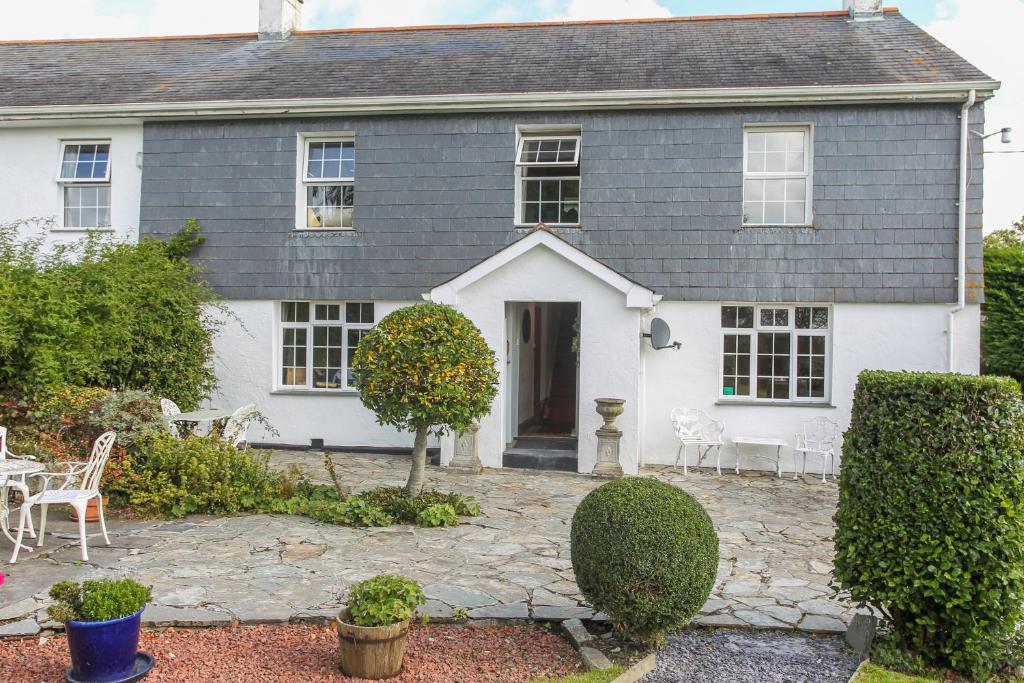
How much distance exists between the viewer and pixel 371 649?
14.6 ft

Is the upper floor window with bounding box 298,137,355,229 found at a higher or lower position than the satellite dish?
higher

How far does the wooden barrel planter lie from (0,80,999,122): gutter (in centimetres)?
962

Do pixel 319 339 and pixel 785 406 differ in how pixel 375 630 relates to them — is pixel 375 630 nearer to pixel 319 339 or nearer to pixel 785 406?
pixel 785 406

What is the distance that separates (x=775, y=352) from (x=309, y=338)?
306 inches

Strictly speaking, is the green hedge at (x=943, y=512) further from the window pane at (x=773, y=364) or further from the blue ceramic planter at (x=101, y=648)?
the window pane at (x=773, y=364)

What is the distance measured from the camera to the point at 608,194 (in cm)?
1245

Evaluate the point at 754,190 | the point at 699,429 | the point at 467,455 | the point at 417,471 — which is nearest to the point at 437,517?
the point at 417,471

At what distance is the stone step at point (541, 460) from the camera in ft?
38.0

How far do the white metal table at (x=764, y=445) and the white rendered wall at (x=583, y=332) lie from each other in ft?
5.40

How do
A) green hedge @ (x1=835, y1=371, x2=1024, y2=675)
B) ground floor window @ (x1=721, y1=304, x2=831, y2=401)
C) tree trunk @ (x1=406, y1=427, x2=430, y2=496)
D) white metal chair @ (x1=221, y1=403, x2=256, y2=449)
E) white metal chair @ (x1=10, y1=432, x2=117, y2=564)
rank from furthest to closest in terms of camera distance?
ground floor window @ (x1=721, y1=304, x2=831, y2=401)
white metal chair @ (x1=221, y1=403, x2=256, y2=449)
tree trunk @ (x1=406, y1=427, x2=430, y2=496)
white metal chair @ (x1=10, y1=432, x2=117, y2=564)
green hedge @ (x1=835, y1=371, x2=1024, y2=675)

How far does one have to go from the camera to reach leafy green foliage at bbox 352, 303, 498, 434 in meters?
8.05

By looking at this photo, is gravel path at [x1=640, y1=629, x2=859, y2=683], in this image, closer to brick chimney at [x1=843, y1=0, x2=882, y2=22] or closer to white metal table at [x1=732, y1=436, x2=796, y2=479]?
white metal table at [x1=732, y1=436, x2=796, y2=479]

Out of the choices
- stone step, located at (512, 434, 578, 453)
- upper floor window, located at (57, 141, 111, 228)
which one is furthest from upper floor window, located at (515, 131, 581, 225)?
upper floor window, located at (57, 141, 111, 228)

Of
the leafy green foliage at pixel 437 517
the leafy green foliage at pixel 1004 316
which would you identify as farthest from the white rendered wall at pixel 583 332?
the leafy green foliage at pixel 1004 316
